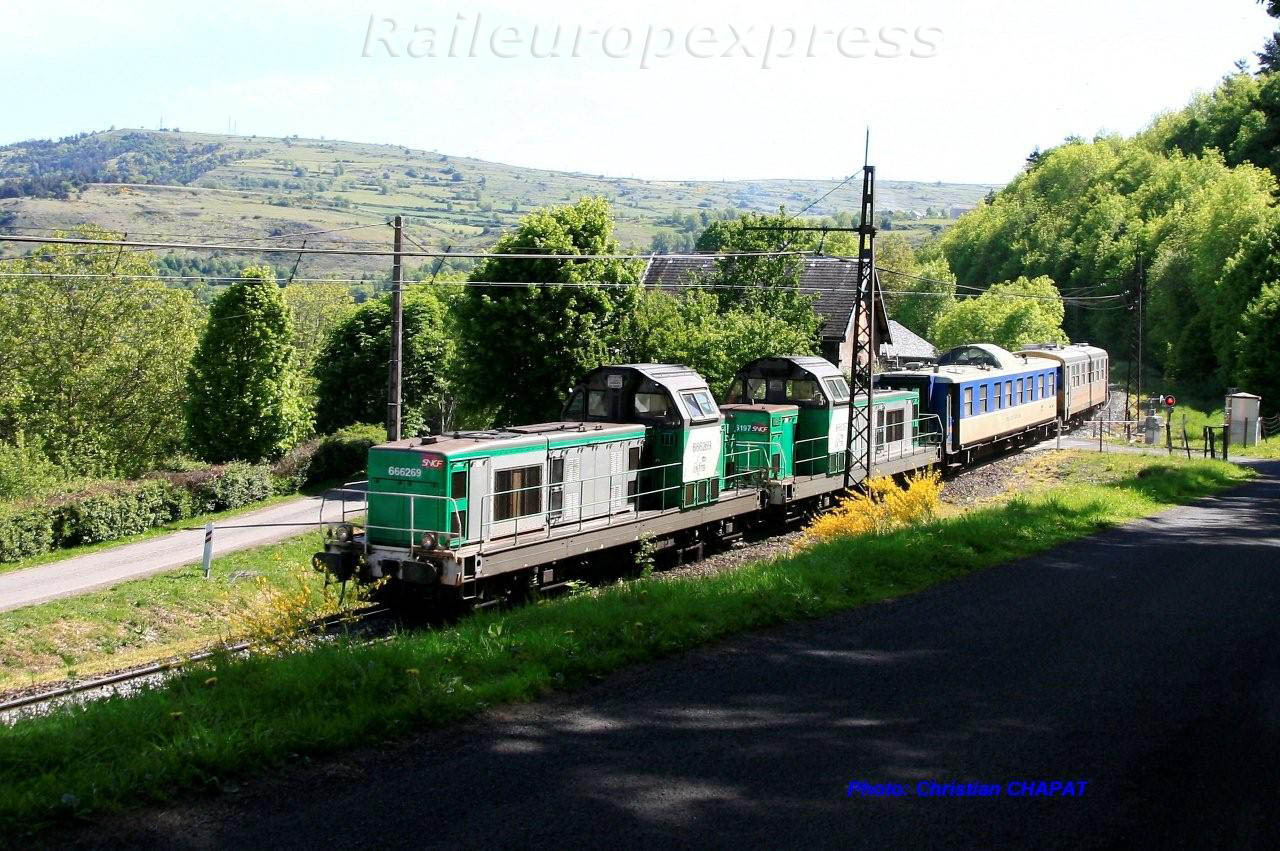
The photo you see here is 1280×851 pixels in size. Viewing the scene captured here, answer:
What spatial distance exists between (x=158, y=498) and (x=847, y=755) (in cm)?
2706

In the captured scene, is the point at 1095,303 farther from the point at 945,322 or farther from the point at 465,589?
the point at 465,589

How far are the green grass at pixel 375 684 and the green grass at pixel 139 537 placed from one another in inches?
736

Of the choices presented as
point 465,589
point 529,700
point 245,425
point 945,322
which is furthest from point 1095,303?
point 529,700

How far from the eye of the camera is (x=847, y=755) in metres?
7.07

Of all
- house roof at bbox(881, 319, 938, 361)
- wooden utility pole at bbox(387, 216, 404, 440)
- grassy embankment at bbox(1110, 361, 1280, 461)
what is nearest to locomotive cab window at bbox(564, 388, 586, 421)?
wooden utility pole at bbox(387, 216, 404, 440)

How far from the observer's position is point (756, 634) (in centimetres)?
1032

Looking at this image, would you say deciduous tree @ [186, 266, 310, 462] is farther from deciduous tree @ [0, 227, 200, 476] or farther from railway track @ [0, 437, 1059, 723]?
railway track @ [0, 437, 1059, 723]

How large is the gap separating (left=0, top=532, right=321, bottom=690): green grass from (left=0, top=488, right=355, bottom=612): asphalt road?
880 mm

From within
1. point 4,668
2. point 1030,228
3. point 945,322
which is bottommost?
point 4,668

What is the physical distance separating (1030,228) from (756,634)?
329 ft

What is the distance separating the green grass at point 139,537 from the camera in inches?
1002

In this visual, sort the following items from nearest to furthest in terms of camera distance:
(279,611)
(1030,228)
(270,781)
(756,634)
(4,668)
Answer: (270,781)
(756,634)
(279,611)
(4,668)
(1030,228)

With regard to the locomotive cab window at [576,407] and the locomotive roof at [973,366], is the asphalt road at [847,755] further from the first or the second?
the locomotive roof at [973,366]

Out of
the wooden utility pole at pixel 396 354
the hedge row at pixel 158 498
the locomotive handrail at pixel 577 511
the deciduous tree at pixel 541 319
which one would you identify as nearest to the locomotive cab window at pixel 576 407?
the locomotive handrail at pixel 577 511
